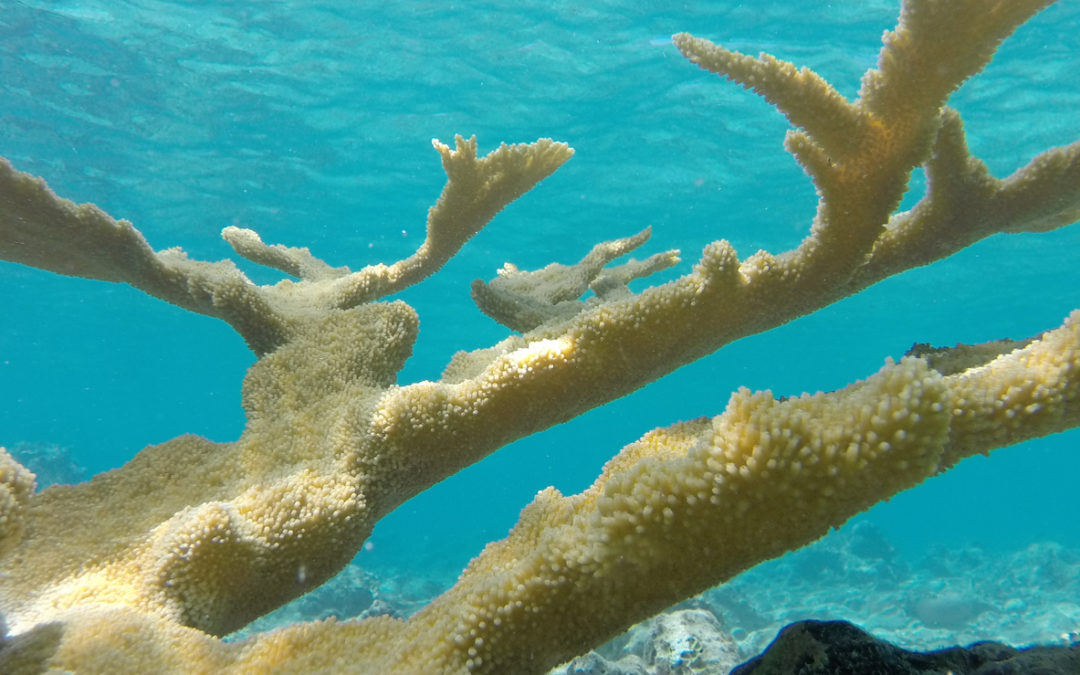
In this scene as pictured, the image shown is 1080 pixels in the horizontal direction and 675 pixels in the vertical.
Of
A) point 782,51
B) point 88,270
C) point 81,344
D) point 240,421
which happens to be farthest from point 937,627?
point 240,421

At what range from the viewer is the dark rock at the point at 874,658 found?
170 centimetres

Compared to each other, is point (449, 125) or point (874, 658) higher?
point (449, 125)

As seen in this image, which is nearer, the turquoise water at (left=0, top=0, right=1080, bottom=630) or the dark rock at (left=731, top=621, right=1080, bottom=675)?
the dark rock at (left=731, top=621, right=1080, bottom=675)

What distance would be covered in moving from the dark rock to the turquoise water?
33.5ft

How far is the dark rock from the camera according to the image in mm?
1702

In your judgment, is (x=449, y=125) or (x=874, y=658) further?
(x=449, y=125)

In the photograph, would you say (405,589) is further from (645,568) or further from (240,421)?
(240,421)

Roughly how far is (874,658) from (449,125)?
798 inches

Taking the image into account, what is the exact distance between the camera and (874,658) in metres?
1.71

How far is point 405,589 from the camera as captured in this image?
22609 mm

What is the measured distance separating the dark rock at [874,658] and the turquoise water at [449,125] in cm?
1021

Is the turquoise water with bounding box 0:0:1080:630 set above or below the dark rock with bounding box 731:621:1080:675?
above

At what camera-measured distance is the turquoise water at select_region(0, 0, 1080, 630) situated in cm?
1577

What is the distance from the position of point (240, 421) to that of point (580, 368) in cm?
11875
